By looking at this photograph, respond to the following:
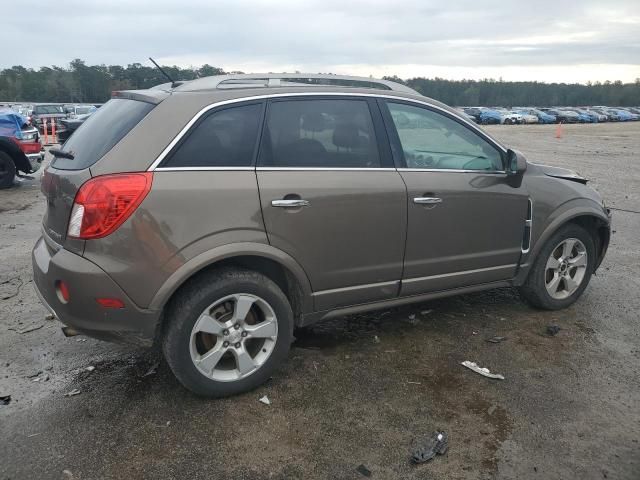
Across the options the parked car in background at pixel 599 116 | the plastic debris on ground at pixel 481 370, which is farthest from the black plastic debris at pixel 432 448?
the parked car in background at pixel 599 116

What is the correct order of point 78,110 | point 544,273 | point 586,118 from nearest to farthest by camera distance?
point 544,273 < point 78,110 < point 586,118

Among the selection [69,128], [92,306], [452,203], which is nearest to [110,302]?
[92,306]

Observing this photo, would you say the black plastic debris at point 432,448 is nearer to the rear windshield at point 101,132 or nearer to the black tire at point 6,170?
the rear windshield at point 101,132

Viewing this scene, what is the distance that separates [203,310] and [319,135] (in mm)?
1332

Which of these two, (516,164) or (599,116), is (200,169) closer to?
(516,164)

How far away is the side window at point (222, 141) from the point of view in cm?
302

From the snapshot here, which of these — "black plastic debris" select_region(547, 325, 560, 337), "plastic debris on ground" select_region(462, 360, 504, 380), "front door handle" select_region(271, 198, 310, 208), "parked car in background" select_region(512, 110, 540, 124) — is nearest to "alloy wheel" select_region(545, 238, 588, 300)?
"black plastic debris" select_region(547, 325, 560, 337)

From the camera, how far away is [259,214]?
10.2 feet

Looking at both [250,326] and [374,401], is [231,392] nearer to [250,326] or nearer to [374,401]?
[250,326]

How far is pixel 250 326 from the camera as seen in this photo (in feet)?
10.7

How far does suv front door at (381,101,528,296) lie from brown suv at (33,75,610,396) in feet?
0.04

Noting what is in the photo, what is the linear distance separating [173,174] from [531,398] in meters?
2.54

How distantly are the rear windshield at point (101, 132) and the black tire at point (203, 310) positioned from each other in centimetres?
92

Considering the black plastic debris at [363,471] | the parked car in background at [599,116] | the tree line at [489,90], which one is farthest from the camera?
the tree line at [489,90]
